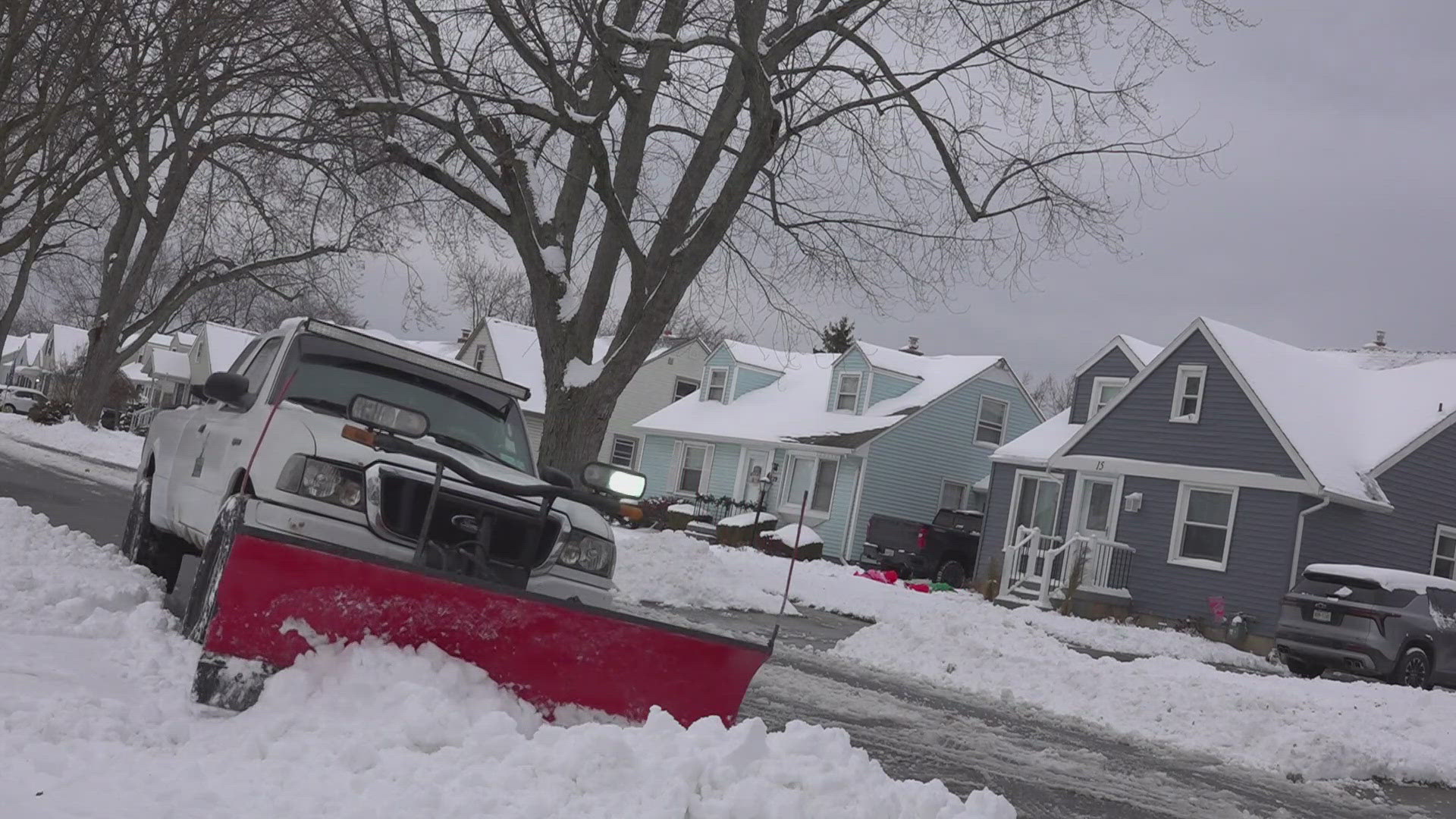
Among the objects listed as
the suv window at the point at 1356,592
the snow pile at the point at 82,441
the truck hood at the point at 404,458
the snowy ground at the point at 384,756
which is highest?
the suv window at the point at 1356,592

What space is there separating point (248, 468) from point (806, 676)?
5960mm

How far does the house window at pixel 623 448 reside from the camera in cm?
4953

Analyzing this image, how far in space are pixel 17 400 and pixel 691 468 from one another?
41670 millimetres

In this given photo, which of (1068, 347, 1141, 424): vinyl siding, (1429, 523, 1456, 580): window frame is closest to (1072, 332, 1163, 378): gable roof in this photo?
(1068, 347, 1141, 424): vinyl siding

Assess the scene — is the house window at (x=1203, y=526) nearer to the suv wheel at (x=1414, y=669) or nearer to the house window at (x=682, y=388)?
the suv wheel at (x=1414, y=669)

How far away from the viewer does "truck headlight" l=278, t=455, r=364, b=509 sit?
6.00 meters

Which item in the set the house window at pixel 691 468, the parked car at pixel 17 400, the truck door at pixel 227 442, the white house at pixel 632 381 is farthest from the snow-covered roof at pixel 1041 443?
the parked car at pixel 17 400

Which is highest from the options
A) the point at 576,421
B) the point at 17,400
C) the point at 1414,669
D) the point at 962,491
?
the point at 962,491

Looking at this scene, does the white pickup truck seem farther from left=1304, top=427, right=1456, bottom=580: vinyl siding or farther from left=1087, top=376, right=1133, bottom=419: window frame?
left=1087, top=376, right=1133, bottom=419: window frame

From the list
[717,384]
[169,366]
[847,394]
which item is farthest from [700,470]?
[169,366]

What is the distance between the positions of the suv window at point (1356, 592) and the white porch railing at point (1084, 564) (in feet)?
22.4

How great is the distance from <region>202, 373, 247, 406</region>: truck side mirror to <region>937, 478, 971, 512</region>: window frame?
101 feet

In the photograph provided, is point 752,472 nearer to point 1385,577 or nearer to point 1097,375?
point 1097,375

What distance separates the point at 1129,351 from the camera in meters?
30.4
